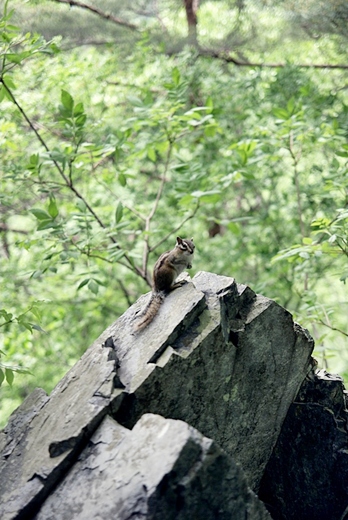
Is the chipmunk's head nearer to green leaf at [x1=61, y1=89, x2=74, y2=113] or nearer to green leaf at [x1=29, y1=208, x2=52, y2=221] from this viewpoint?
green leaf at [x1=29, y1=208, x2=52, y2=221]

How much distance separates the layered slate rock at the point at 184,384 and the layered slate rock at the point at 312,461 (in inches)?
5.1

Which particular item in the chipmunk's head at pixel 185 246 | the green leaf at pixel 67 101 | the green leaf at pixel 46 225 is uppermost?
the green leaf at pixel 67 101

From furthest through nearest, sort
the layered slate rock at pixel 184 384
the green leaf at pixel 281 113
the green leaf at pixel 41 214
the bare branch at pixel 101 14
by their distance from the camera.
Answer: the bare branch at pixel 101 14 → the green leaf at pixel 281 113 → the green leaf at pixel 41 214 → the layered slate rock at pixel 184 384

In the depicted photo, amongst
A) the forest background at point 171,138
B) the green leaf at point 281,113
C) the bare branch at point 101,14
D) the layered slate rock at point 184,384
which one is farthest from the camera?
the bare branch at point 101,14

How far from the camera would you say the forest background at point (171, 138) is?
263 inches

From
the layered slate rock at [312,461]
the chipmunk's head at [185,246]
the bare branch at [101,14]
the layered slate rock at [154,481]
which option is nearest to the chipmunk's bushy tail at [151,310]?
the chipmunk's head at [185,246]

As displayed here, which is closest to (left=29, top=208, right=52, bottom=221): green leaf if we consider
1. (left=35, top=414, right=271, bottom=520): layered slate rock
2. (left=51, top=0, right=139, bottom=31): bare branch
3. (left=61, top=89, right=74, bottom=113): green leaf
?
(left=61, top=89, right=74, bottom=113): green leaf

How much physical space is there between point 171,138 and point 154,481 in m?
4.05

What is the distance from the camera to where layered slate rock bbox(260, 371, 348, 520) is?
3.88 m

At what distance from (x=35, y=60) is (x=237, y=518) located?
5703 mm

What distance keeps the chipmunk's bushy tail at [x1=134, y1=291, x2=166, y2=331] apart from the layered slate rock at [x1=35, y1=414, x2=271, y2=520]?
0.84 m

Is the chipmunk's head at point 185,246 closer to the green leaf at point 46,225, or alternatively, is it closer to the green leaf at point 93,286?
the green leaf at point 93,286

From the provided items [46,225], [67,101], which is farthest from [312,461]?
[67,101]

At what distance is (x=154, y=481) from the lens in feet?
8.58
